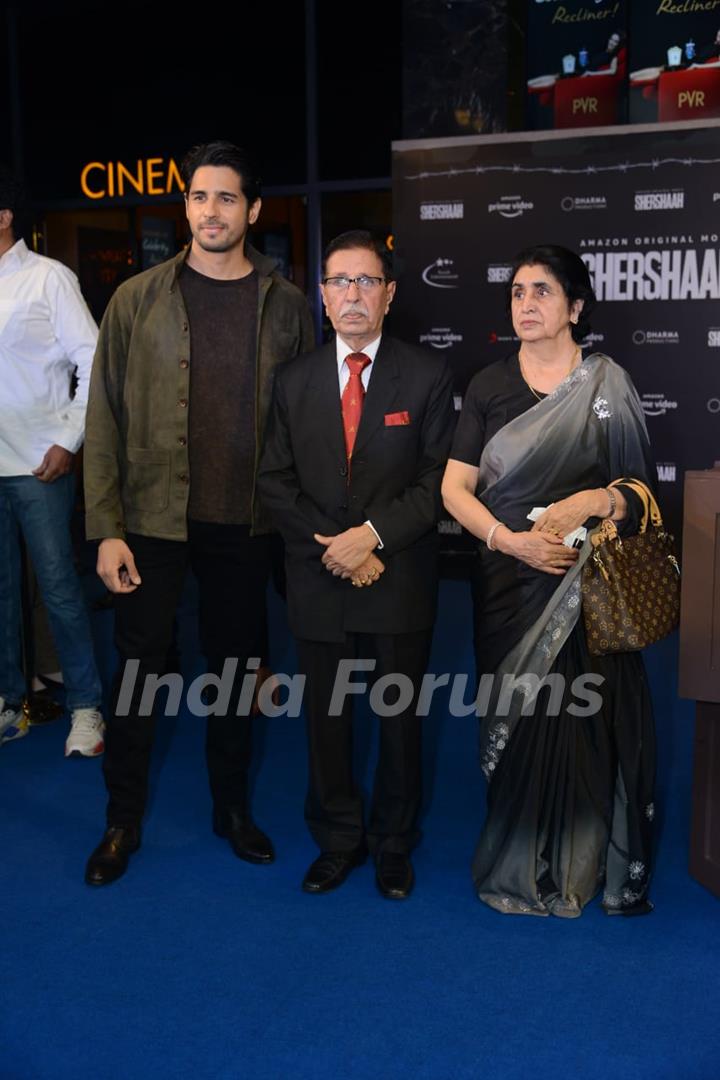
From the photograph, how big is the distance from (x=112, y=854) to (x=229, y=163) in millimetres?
1732

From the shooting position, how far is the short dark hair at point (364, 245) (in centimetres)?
255

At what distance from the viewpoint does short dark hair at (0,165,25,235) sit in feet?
11.7

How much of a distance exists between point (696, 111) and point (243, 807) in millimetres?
4865

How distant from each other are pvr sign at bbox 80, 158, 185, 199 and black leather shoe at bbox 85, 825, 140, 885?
19.1 ft

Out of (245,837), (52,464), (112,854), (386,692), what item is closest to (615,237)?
(52,464)

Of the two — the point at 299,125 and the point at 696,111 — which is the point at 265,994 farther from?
the point at 299,125

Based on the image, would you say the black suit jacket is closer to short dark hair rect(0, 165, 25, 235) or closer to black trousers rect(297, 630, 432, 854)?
black trousers rect(297, 630, 432, 854)

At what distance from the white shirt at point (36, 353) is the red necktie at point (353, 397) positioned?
1.27 metres

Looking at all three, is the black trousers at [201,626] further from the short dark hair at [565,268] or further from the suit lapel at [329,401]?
the short dark hair at [565,268]

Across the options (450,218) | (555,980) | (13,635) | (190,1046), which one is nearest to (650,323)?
(450,218)

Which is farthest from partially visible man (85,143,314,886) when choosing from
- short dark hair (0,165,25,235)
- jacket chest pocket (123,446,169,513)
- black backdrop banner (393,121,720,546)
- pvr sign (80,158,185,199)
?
pvr sign (80,158,185,199)

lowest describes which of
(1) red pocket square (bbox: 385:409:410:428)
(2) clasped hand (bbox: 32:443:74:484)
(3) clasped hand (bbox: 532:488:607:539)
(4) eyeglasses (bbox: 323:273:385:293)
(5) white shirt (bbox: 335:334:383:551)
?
(3) clasped hand (bbox: 532:488:607:539)

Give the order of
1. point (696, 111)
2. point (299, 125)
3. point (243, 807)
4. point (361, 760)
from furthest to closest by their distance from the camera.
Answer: point (299, 125) < point (696, 111) < point (361, 760) < point (243, 807)

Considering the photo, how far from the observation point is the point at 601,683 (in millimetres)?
2586
